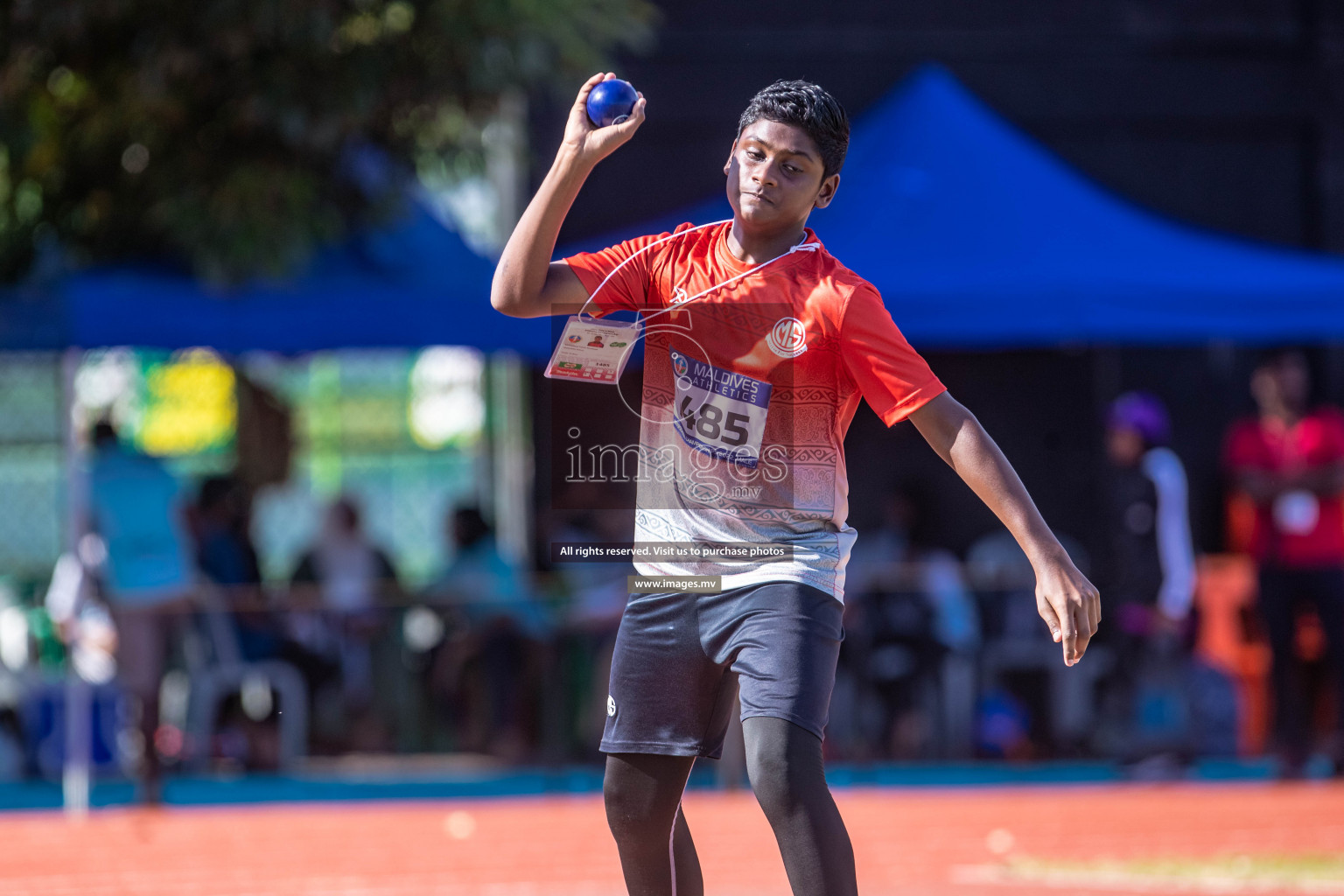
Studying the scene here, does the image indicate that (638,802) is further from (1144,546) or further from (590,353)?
(1144,546)

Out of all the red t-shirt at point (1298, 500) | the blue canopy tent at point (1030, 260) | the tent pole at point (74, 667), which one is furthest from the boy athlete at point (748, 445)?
the red t-shirt at point (1298, 500)

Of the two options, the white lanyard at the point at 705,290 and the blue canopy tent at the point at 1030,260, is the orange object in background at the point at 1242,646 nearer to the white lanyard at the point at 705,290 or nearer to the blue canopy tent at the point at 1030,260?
the blue canopy tent at the point at 1030,260

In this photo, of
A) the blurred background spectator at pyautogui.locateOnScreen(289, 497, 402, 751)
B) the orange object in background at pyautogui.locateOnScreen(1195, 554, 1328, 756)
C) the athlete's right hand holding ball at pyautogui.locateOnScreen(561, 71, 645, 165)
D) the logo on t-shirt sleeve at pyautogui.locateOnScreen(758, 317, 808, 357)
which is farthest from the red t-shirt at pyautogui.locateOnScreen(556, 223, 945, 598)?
the orange object in background at pyautogui.locateOnScreen(1195, 554, 1328, 756)

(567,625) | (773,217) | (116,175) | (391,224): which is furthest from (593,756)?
(773,217)

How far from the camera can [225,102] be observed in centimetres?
1018

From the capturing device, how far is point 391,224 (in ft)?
35.0

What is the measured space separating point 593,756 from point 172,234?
12.5 feet

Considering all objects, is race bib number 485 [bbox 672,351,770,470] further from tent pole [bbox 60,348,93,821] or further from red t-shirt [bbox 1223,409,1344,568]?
red t-shirt [bbox 1223,409,1344,568]

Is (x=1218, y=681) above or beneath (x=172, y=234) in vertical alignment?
beneath

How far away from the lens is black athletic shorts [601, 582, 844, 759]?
3477 mm

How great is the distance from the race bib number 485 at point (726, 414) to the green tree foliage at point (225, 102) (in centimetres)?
655

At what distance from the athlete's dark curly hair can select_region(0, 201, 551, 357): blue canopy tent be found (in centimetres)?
561

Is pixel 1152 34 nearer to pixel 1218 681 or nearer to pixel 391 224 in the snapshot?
pixel 1218 681

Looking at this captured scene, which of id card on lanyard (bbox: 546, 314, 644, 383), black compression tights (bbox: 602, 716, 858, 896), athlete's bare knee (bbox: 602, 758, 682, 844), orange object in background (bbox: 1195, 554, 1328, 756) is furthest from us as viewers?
orange object in background (bbox: 1195, 554, 1328, 756)
